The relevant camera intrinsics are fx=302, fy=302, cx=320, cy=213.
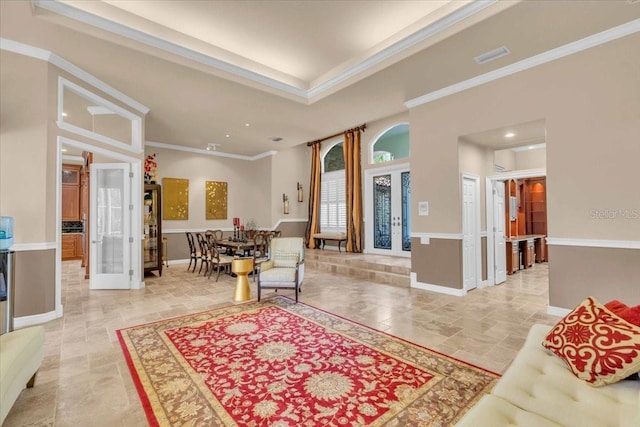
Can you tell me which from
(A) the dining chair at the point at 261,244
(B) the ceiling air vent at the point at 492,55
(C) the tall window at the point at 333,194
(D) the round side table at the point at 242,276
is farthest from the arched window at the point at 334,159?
(B) the ceiling air vent at the point at 492,55

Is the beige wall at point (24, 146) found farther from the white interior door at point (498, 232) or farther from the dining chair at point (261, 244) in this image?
the white interior door at point (498, 232)

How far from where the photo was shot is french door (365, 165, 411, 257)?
24.9ft

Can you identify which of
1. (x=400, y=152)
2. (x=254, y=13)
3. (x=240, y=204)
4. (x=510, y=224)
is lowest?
(x=510, y=224)

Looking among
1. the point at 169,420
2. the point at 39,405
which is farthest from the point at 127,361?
the point at 169,420

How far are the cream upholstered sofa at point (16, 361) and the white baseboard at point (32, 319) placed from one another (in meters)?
1.99

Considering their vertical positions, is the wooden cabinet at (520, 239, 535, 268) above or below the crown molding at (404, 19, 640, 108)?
below

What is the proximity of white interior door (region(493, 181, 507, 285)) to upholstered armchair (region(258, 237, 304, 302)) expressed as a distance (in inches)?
152

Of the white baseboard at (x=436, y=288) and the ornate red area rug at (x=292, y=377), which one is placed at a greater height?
the white baseboard at (x=436, y=288)

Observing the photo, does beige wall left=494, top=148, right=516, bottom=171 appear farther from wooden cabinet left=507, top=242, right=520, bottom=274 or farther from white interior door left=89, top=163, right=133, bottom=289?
white interior door left=89, top=163, right=133, bottom=289

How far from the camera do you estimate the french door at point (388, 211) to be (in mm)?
7582

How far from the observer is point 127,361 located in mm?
2875

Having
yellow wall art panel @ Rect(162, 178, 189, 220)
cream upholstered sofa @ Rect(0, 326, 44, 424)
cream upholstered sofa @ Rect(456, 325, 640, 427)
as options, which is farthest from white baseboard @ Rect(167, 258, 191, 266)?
cream upholstered sofa @ Rect(456, 325, 640, 427)

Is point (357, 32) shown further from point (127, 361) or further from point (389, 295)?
point (127, 361)

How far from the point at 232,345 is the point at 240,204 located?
7.31m
